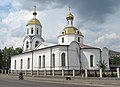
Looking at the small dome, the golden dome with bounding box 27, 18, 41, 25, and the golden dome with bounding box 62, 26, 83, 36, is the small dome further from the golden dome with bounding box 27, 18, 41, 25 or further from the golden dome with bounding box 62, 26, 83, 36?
the golden dome with bounding box 62, 26, 83, 36

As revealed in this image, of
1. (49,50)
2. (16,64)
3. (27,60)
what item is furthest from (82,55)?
(16,64)

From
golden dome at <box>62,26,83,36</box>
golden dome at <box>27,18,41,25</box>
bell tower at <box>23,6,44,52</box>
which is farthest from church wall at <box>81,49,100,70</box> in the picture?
golden dome at <box>27,18,41,25</box>

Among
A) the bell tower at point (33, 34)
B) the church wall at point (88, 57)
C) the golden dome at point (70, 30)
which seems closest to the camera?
the church wall at point (88, 57)

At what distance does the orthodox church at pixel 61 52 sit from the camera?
47.7m

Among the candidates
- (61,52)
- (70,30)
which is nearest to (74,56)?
(61,52)

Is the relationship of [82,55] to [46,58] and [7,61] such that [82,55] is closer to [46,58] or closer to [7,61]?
[46,58]

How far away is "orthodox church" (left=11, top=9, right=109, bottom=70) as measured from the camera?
47688 millimetres

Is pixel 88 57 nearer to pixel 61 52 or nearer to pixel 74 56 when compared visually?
pixel 74 56

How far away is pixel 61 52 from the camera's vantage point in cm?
4741

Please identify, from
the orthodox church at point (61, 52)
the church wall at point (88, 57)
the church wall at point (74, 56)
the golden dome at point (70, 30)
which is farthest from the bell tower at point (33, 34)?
the church wall at point (88, 57)

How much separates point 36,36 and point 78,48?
1697cm

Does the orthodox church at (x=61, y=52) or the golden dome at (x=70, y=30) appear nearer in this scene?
the orthodox church at (x=61, y=52)

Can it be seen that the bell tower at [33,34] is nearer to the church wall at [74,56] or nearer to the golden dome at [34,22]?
the golden dome at [34,22]

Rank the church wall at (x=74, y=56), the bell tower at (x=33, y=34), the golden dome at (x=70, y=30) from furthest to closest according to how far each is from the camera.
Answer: the bell tower at (x=33, y=34) < the golden dome at (x=70, y=30) < the church wall at (x=74, y=56)
